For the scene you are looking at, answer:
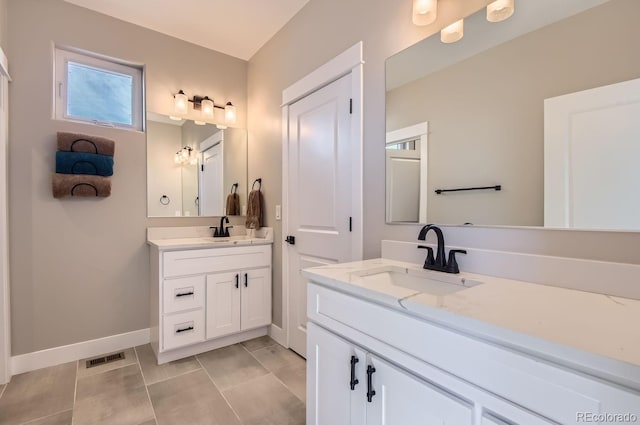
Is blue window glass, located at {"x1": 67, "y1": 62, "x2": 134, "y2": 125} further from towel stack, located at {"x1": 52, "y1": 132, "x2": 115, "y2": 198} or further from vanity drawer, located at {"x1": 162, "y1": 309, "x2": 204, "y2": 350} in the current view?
vanity drawer, located at {"x1": 162, "y1": 309, "x2": 204, "y2": 350}

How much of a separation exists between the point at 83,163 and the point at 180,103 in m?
0.93

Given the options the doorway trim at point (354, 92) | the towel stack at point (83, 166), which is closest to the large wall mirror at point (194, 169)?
the towel stack at point (83, 166)

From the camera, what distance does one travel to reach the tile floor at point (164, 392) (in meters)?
1.62

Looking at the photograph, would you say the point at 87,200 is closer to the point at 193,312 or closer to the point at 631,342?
the point at 193,312

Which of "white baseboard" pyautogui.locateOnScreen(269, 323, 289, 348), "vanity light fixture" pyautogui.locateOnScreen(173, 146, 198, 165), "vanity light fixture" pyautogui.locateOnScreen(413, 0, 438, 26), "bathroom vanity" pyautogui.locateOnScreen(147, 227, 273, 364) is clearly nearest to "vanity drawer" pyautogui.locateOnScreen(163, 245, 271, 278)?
"bathroom vanity" pyautogui.locateOnScreen(147, 227, 273, 364)

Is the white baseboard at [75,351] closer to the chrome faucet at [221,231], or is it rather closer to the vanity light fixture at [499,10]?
the chrome faucet at [221,231]

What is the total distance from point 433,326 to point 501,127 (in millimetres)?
915

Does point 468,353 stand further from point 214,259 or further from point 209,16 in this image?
point 209,16

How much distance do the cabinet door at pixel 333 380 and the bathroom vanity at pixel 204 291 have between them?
133 cm

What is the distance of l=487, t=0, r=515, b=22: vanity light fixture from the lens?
1.21 meters

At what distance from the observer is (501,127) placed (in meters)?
1.25

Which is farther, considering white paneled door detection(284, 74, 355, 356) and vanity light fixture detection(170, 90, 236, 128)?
vanity light fixture detection(170, 90, 236, 128)

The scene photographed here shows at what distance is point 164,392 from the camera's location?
1.85 m

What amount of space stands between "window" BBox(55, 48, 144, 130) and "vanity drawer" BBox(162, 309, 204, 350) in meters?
1.69
